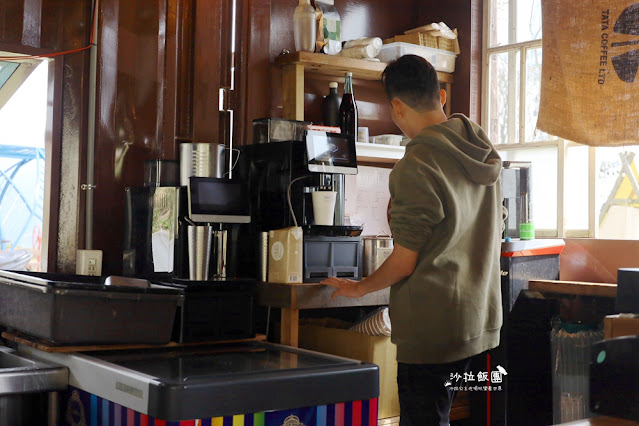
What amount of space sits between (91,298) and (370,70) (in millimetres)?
1923

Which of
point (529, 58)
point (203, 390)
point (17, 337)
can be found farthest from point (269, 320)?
point (529, 58)

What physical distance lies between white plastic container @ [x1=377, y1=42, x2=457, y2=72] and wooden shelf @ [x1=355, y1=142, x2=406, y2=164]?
18.4 inches

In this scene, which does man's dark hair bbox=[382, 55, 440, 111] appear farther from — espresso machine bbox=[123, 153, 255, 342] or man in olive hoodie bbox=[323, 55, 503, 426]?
espresso machine bbox=[123, 153, 255, 342]

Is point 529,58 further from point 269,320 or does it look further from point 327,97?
point 269,320

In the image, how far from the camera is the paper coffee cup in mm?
2842

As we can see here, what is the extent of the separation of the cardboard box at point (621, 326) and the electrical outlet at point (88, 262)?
214 cm

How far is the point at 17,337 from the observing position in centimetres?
245

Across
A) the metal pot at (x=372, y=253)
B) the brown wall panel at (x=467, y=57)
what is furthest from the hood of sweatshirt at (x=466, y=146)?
the brown wall panel at (x=467, y=57)

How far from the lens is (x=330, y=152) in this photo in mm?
2896

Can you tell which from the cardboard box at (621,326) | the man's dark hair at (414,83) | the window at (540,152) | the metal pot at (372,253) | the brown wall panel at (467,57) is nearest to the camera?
the cardboard box at (621,326)

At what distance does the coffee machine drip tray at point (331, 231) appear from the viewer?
9.32 feet

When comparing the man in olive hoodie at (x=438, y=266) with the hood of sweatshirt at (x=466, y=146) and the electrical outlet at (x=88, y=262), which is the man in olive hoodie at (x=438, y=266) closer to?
the hood of sweatshirt at (x=466, y=146)

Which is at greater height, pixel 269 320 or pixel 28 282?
pixel 28 282

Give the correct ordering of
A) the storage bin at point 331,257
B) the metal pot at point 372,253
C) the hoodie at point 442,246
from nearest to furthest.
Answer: the hoodie at point 442,246
the storage bin at point 331,257
the metal pot at point 372,253
